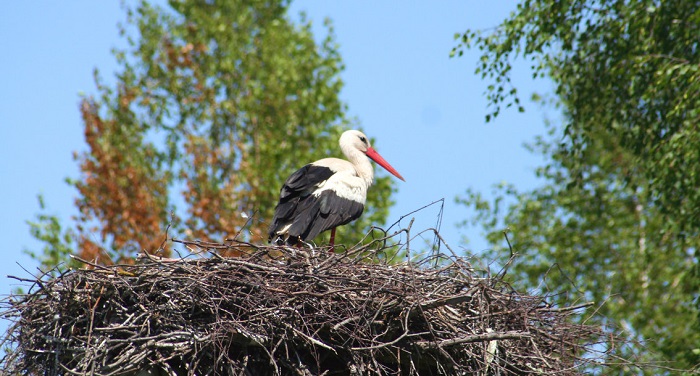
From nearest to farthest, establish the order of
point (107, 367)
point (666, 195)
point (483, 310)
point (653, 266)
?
point (107, 367) < point (483, 310) < point (666, 195) < point (653, 266)

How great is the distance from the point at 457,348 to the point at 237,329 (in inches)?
46.7

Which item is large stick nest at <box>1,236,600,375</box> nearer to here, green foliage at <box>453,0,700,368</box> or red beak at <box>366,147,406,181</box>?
green foliage at <box>453,0,700,368</box>

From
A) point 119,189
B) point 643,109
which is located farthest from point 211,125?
point 643,109

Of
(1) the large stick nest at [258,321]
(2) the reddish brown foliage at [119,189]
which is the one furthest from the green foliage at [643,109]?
(2) the reddish brown foliage at [119,189]

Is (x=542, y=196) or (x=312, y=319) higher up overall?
(x=542, y=196)

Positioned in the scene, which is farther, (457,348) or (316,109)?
(316,109)

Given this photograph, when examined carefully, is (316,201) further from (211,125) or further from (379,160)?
(211,125)

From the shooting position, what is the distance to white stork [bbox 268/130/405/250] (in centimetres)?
722

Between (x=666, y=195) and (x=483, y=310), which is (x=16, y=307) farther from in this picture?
(x=666, y=195)

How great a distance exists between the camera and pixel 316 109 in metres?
16.1

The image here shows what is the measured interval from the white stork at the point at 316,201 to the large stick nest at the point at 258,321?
1495mm

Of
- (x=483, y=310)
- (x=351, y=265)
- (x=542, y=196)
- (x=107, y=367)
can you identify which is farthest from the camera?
(x=542, y=196)

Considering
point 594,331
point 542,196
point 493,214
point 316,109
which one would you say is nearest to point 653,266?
point 542,196

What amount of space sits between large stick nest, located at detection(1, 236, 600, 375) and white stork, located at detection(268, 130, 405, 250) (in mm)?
1495
